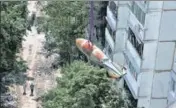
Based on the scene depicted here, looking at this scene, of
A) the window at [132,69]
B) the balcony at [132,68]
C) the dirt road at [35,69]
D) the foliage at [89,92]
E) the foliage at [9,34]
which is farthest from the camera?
the dirt road at [35,69]

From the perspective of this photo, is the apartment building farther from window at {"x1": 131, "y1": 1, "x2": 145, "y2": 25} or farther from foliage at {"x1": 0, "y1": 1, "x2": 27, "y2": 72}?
foliage at {"x1": 0, "y1": 1, "x2": 27, "y2": 72}

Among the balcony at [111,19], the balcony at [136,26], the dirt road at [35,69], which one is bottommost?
the dirt road at [35,69]

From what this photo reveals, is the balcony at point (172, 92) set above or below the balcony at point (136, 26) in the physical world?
below

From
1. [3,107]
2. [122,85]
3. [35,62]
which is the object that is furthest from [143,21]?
[35,62]

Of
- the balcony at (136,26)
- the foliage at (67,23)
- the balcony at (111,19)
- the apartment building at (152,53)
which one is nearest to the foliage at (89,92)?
the apartment building at (152,53)

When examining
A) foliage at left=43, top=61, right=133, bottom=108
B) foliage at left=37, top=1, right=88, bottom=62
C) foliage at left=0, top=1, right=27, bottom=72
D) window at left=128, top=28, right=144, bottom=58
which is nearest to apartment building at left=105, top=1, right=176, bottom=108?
window at left=128, top=28, right=144, bottom=58

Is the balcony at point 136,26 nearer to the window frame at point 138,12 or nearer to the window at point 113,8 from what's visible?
the window frame at point 138,12

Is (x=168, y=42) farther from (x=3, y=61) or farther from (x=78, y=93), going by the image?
(x=3, y=61)

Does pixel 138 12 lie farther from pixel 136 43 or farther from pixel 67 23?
pixel 67 23
